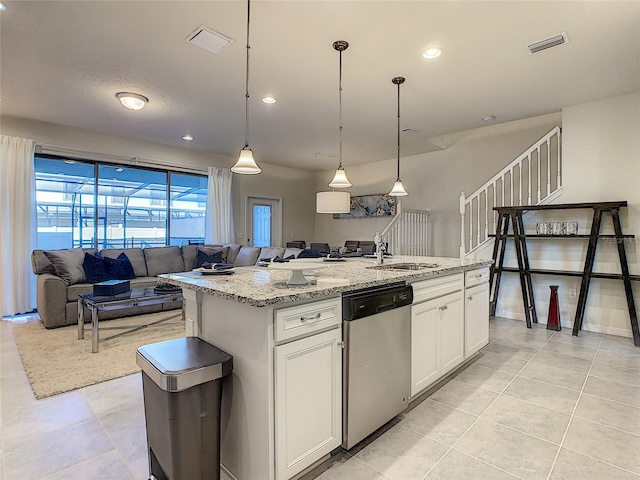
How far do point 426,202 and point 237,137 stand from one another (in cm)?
373

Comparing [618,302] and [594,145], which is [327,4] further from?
[618,302]

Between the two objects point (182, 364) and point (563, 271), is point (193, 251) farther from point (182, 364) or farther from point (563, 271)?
point (563, 271)

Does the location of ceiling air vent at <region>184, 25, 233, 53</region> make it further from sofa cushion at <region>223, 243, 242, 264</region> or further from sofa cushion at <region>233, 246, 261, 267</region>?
sofa cushion at <region>223, 243, 242, 264</region>

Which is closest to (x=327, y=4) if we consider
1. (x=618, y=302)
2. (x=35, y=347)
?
(x=35, y=347)

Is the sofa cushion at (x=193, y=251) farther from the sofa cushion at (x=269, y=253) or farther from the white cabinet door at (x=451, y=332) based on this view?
the white cabinet door at (x=451, y=332)

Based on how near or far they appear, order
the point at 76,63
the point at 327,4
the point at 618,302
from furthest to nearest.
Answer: the point at 618,302
the point at 76,63
the point at 327,4

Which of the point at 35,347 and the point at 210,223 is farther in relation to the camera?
the point at 210,223

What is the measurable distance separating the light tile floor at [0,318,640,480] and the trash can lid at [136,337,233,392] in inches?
24.7

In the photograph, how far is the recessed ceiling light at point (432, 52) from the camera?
282 cm

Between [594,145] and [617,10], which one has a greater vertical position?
[617,10]

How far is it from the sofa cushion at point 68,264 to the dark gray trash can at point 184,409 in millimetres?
3480

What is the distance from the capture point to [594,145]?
12.9 feet

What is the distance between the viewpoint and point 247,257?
5941 mm

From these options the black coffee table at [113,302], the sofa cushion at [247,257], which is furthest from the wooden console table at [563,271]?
the black coffee table at [113,302]
